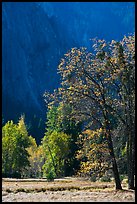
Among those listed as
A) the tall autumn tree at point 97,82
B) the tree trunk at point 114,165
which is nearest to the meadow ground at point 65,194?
the tree trunk at point 114,165

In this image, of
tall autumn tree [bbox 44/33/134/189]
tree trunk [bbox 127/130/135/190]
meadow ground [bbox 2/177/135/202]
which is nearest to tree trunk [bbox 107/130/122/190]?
tall autumn tree [bbox 44/33/134/189]

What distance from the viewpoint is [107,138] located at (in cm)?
2872

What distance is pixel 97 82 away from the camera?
30.0m

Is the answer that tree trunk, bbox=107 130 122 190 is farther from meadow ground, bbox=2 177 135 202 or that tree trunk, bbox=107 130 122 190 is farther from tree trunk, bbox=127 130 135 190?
tree trunk, bbox=127 130 135 190

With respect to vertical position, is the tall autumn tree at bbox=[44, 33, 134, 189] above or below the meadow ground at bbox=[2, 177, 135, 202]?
above

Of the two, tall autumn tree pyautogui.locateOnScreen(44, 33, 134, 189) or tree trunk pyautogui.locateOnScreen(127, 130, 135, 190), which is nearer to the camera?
tree trunk pyautogui.locateOnScreen(127, 130, 135, 190)

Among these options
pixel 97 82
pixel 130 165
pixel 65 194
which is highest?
pixel 97 82

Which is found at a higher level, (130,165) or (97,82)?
(97,82)

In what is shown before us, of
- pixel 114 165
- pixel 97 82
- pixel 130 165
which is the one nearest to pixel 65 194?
pixel 114 165

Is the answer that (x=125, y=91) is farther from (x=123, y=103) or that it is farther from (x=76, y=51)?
(x=76, y=51)

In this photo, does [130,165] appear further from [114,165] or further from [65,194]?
[65,194]

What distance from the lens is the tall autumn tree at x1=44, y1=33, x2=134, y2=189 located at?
28906 millimetres

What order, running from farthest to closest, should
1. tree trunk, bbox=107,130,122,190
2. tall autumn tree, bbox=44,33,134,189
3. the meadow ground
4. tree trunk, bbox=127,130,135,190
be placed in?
1. tall autumn tree, bbox=44,33,134,189
2. tree trunk, bbox=127,130,135,190
3. tree trunk, bbox=107,130,122,190
4. the meadow ground

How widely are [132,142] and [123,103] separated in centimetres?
313
